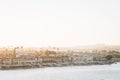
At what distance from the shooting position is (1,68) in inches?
1577

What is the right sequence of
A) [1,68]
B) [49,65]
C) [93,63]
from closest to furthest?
[1,68], [49,65], [93,63]

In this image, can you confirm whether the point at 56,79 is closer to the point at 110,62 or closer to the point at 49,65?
the point at 49,65

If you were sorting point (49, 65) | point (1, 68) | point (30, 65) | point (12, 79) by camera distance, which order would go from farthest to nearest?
point (49, 65) < point (30, 65) < point (1, 68) < point (12, 79)

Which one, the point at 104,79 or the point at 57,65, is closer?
the point at 104,79

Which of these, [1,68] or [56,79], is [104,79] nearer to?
[56,79]

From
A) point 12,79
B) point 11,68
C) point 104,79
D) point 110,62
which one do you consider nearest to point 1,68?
point 11,68

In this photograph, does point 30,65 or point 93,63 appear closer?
point 30,65

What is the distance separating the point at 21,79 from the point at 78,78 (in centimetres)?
449

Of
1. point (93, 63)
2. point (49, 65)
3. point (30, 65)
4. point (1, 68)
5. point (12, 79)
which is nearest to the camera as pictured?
point (12, 79)

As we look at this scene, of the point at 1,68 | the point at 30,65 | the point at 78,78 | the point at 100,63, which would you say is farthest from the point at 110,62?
the point at 78,78

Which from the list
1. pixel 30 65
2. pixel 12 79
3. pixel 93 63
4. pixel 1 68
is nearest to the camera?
pixel 12 79

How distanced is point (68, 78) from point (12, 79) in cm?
437

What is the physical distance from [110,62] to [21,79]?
27093 mm

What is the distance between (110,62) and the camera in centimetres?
5400
